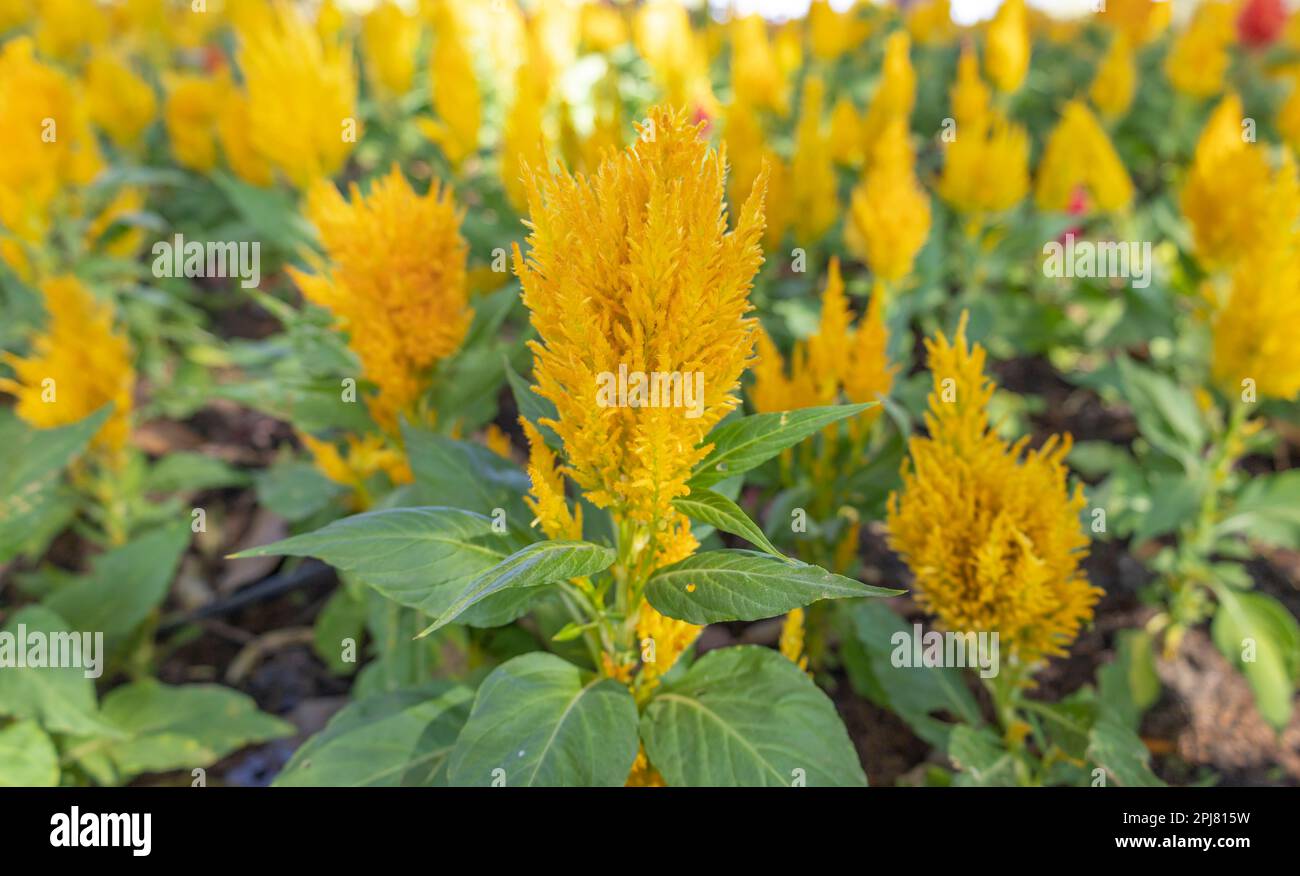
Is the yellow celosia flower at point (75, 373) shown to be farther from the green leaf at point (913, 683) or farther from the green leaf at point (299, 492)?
the green leaf at point (913, 683)

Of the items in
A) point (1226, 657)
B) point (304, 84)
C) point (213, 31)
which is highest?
point (213, 31)

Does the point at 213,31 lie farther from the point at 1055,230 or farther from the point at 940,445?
the point at 940,445

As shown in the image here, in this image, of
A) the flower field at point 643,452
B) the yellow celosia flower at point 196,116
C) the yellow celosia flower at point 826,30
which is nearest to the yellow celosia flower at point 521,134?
the flower field at point 643,452

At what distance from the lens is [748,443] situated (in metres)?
1.44

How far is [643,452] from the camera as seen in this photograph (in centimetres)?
125

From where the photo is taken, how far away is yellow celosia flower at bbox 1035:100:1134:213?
379 centimetres

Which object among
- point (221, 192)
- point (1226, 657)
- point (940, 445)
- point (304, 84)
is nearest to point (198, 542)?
point (304, 84)

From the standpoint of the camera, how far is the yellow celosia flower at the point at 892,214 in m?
3.02

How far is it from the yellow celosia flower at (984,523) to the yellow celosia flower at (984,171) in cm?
235

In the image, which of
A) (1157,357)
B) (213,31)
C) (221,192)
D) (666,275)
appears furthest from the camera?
(213,31)

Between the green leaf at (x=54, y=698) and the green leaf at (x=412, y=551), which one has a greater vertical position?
the green leaf at (x=412, y=551)

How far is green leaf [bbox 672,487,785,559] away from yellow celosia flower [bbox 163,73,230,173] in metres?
4.31

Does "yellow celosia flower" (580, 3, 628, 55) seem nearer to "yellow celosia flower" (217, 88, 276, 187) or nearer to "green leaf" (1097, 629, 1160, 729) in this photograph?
"yellow celosia flower" (217, 88, 276, 187)
